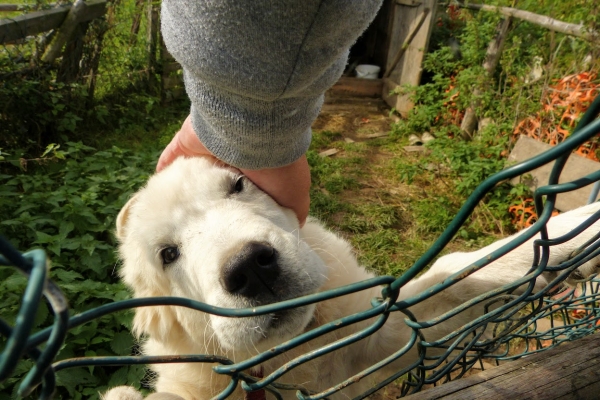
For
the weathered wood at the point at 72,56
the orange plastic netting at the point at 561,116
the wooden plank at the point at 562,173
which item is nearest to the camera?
the wooden plank at the point at 562,173

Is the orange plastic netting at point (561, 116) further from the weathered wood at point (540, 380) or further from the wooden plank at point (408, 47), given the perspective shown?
the weathered wood at point (540, 380)

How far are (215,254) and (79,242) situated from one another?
2254 millimetres

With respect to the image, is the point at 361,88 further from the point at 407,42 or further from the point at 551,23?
the point at 551,23

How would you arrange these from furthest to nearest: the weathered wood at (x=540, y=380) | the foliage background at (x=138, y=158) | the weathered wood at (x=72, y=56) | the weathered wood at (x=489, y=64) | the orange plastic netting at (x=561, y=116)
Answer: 1. the weathered wood at (x=72, y=56)
2. the weathered wood at (x=489, y=64)
3. the orange plastic netting at (x=561, y=116)
4. the foliage background at (x=138, y=158)
5. the weathered wood at (x=540, y=380)

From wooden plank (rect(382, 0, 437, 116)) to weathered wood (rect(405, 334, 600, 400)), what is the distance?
7.10 metres

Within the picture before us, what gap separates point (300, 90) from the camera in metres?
1.56

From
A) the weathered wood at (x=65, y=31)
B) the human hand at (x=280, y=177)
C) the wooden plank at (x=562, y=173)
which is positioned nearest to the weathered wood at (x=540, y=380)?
the human hand at (x=280, y=177)

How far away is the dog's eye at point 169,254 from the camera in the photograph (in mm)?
2297

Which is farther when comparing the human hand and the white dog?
the human hand

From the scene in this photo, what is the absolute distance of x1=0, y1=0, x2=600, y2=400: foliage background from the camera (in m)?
3.41

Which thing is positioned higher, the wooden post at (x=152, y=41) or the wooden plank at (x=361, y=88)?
the wooden post at (x=152, y=41)

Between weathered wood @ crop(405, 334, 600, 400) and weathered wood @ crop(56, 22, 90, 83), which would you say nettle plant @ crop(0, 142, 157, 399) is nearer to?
weathered wood @ crop(56, 22, 90, 83)

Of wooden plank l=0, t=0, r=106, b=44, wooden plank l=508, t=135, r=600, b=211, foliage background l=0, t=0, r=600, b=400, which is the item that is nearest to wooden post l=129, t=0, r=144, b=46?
foliage background l=0, t=0, r=600, b=400

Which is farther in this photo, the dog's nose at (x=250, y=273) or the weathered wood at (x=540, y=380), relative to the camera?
the dog's nose at (x=250, y=273)
